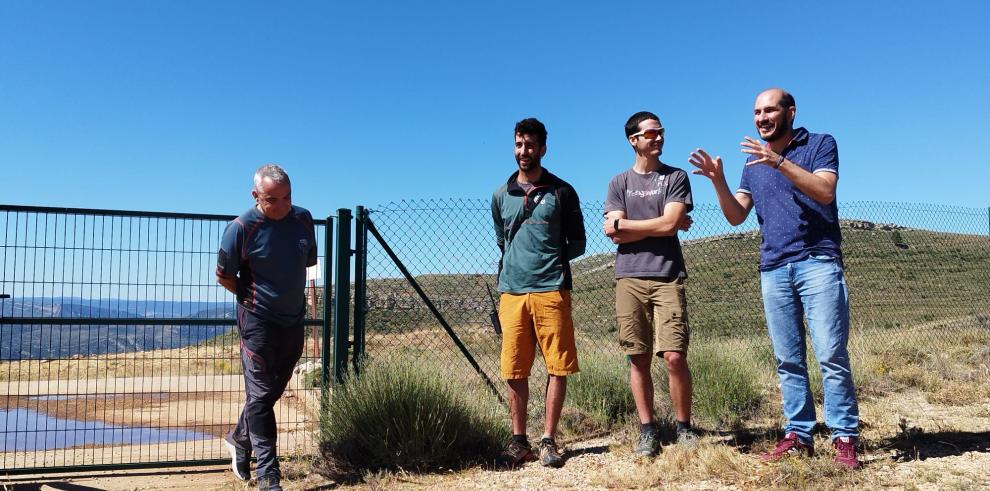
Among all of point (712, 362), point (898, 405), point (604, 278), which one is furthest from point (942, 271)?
point (712, 362)

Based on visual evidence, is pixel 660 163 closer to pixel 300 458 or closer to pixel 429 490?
pixel 429 490

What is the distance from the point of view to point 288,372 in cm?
387

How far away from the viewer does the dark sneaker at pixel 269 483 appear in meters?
3.65

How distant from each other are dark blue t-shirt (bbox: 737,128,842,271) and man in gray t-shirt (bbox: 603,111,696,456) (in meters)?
0.45

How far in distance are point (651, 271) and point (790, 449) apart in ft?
4.05

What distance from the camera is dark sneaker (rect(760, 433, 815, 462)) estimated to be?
3.56 m

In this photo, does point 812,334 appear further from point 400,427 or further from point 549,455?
point 400,427

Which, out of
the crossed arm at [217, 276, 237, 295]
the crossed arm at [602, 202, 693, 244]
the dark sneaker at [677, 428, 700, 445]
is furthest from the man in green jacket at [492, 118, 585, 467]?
the crossed arm at [217, 276, 237, 295]

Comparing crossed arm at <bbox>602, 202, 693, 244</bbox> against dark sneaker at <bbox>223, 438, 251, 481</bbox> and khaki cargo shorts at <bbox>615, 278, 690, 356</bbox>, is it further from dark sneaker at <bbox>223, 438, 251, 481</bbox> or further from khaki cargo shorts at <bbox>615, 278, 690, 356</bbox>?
dark sneaker at <bbox>223, 438, 251, 481</bbox>

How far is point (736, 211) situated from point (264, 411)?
9.76 ft

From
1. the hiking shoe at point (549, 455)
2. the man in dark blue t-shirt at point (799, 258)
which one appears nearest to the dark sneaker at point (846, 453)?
the man in dark blue t-shirt at point (799, 258)

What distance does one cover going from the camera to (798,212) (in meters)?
3.51

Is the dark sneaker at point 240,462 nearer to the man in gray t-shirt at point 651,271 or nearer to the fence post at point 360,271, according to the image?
the fence post at point 360,271

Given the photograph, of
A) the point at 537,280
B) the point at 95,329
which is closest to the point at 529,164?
the point at 537,280
